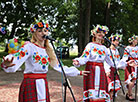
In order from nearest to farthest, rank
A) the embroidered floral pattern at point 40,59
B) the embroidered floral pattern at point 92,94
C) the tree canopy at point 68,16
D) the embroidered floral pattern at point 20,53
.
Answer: the embroidered floral pattern at point 20,53 → the embroidered floral pattern at point 40,59 → the embroidered floral pattern at point 92,94 → the tree canopy at point 68,16

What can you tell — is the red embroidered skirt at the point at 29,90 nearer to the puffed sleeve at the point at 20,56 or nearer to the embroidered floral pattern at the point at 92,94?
the puffed sleeve at the point at 20,56

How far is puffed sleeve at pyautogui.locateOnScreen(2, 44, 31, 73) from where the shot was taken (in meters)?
2.38

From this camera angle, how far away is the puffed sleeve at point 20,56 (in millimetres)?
2377

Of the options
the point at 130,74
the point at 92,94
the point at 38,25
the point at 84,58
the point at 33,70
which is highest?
the point at 38,25

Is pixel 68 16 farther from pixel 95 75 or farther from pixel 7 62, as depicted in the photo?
pixel 7 62

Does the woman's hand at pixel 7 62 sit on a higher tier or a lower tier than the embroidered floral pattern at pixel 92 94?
higher

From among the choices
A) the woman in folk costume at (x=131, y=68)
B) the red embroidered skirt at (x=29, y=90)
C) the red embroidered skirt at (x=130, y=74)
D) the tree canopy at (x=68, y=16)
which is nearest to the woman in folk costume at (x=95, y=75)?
the red embroidered skirt at (x=29, y=90)

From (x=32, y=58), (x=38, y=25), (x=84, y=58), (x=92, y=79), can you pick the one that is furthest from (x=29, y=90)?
(x=92, y=79)

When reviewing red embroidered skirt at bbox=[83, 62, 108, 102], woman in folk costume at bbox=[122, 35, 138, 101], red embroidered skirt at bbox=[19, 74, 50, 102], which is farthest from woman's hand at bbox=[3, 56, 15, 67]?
woman in folk costume at bbox=[122, 35, 138, 101]

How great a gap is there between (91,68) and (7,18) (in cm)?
1954

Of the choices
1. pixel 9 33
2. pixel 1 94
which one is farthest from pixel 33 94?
pixel 9 33

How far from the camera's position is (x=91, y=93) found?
12.6ft

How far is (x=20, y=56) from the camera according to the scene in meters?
2.48

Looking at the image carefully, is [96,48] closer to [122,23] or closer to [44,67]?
[44,67]
